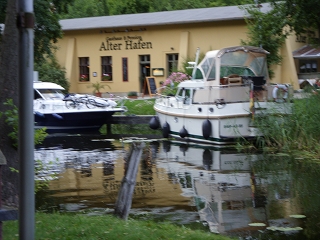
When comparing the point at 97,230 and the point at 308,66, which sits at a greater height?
the point at 308,66

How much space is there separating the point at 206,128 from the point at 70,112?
25.9ft

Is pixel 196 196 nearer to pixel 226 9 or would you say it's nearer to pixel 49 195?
pixel 49 195

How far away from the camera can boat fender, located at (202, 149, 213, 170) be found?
1700 centimetres

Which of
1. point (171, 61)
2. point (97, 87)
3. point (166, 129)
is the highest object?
point (171, 61)

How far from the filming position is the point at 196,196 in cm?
1262

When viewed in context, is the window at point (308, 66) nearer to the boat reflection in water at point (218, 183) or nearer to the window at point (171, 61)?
the window at point (171, 61)

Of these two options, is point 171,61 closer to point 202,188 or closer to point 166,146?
point 166,146

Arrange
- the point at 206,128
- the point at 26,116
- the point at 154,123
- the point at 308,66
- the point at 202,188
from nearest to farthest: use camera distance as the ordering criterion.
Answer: the point at 26,116, the point at 202,188, the point at 206,128, the point at 154,123, the point at 308,66

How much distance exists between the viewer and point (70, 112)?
2717 cm

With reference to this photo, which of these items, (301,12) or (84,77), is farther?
(84,77)

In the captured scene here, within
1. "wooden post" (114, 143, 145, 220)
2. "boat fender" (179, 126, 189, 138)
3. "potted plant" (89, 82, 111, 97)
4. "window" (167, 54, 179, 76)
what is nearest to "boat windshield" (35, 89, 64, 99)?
"boat fender" (179, 126, 189, 138)

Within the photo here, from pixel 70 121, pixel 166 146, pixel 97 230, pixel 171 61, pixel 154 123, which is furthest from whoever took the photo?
pixel 171 61

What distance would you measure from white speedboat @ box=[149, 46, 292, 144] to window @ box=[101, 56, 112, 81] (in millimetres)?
17433

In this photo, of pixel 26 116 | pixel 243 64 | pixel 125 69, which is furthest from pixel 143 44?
pixel 26 116
